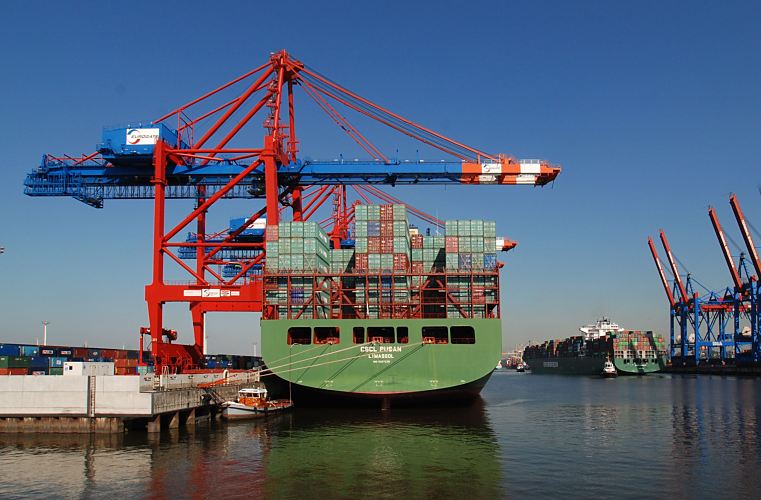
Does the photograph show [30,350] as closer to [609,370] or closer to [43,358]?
[43,358]

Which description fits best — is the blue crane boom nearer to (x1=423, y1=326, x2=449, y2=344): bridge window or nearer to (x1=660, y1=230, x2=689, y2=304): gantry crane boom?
(x1=423, y1=326, x2=449, y2=344): bridge window

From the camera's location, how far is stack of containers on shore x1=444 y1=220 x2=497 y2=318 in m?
47.0

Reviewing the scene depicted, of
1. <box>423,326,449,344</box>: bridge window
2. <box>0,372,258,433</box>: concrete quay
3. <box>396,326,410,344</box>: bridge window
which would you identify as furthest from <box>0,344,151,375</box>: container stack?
<box>423,326,449,344</box>: bridge window

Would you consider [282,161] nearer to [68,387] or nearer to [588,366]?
[68,387]

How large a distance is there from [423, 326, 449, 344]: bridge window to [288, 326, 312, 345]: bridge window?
8148mm

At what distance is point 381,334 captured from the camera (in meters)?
46.9

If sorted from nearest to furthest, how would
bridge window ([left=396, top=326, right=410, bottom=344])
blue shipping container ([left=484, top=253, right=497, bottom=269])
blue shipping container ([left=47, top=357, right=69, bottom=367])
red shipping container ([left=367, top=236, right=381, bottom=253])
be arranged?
1. bridge window ([left=396, top=326, right=410, bottom=344])
2. red shipping container ([left=367, top=236, right=381, bottom=253])
3. blue shipping container ([left=484, top=253, right=497, bottom=269])
4. blue shipping container ([left=47, top=357, right=69, bottom=367])

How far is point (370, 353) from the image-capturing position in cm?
4316

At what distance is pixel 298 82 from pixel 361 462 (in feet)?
121

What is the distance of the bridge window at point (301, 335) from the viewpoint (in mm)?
45562

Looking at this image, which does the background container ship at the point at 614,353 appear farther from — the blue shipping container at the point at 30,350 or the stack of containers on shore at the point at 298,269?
the blue shipping container at the point at 30,350

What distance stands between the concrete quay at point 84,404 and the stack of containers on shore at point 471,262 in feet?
68.4

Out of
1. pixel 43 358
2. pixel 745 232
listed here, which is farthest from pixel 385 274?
pixel 745 232

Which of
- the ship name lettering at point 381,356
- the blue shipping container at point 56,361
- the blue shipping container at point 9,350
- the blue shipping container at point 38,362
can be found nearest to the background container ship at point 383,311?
the ship name lettering at point 381,356
